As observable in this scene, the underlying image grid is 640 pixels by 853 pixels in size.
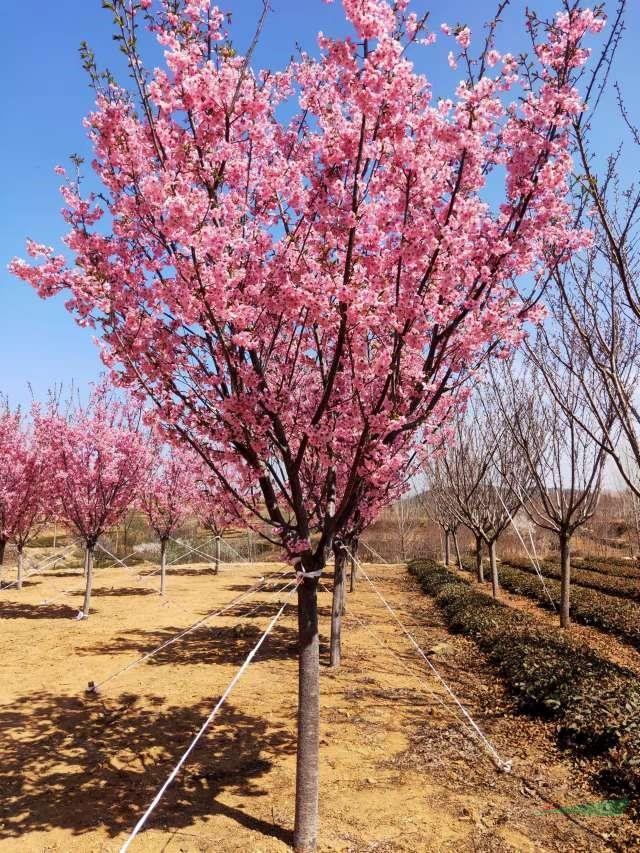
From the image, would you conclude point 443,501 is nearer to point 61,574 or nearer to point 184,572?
point 184,572

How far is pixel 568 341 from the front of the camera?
29.9 feet

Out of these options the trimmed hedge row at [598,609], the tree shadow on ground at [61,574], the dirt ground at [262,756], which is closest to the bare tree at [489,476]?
the trimmed hedge row at [598,609]

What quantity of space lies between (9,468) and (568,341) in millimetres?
15548

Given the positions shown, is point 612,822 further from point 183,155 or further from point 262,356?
point 183,155

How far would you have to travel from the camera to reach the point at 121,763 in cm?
586

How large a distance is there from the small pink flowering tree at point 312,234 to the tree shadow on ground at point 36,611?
1200 cm

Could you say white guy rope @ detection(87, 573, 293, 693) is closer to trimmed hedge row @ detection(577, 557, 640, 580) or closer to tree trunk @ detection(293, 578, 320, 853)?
tree trunk @ detection(293, 578, 320, 853)

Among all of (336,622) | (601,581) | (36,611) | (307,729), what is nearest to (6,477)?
(36,611)

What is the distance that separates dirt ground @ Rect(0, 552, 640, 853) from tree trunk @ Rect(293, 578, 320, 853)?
0.59ft

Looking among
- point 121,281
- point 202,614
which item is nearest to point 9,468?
point 202,614

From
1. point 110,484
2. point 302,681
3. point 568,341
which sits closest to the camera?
point 302,681

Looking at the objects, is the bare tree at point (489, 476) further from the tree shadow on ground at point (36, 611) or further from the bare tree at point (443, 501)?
the tree shadow on ground at point (36, 611)

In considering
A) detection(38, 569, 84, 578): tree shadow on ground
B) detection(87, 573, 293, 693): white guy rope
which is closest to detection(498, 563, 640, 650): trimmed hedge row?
detection(87, 573, 293, 693): white guy rope

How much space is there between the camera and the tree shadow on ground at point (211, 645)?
397 inches
